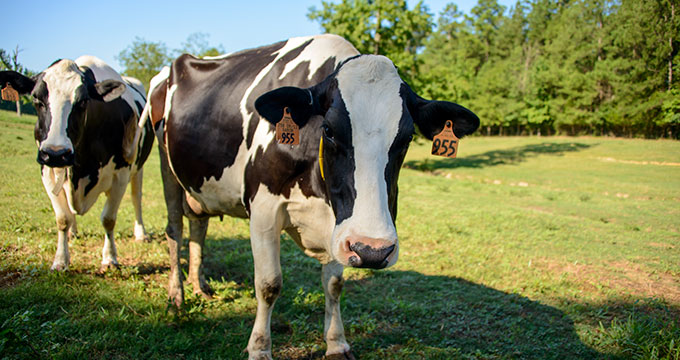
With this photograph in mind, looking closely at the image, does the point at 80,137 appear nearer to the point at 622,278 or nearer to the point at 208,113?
the point at 208,113

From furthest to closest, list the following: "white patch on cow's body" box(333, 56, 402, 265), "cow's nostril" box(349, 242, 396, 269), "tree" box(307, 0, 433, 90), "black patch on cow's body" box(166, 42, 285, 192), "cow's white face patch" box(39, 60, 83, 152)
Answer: "tree" box(307, 0, 433, 90) < "cow's white face patch" box(39, 60, 83, 152) < "black patch on cow's body" box(166, 42, 285, 192) < "white patch on cow's body" box(333, 56, 402, 265) < "cow's nostril" box(349, 242, 396, 269)

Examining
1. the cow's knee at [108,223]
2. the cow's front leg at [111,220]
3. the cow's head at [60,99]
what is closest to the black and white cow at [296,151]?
the cow's head at [60,99]

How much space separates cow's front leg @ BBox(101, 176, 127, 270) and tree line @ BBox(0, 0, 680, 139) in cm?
834

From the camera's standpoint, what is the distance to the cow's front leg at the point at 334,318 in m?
3.48

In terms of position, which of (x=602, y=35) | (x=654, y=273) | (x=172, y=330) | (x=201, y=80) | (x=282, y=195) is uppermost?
(x=602, y=35)

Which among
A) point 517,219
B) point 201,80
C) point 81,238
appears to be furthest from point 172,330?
point 517,219

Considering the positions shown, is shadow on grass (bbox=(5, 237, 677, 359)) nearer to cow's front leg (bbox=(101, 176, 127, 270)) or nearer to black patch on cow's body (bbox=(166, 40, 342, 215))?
cow's front leg (bbox=(101, 176, 127, 270))

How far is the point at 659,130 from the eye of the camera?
8.79 m

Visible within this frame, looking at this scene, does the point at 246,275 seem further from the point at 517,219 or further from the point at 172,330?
the point at 517,219

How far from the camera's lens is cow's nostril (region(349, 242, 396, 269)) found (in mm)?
2287

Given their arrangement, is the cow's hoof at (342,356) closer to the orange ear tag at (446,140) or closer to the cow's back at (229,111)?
the cow's back at (229,111)

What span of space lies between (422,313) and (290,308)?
132 centimetres

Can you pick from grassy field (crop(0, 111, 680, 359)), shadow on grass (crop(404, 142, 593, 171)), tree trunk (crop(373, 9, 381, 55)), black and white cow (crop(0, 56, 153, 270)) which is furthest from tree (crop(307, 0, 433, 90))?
black and white cow (crop(0, 56, 153, 270))

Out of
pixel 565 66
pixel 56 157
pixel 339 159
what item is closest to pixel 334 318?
pixel 339 159
